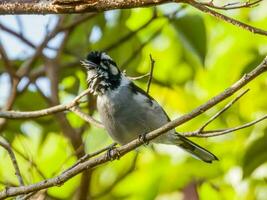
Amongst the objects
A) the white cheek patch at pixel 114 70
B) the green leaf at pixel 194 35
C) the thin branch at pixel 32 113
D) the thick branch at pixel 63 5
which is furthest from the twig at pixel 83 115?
the thick branch at pixel 63 5

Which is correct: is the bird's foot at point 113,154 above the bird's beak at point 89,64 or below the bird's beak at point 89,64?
below

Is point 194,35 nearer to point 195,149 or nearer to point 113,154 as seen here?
point 195,149

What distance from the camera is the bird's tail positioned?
8.97 feet

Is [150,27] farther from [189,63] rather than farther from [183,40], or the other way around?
[183,40]

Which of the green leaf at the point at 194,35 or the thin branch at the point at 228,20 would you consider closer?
the thin branch at the point at 228,20

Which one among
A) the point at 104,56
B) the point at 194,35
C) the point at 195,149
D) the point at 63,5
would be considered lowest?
the point at 63,5

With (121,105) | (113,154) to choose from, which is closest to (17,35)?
(121,105)

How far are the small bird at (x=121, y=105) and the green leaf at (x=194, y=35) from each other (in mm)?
304

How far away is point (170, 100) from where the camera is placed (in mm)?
3381

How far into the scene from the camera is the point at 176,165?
275cm

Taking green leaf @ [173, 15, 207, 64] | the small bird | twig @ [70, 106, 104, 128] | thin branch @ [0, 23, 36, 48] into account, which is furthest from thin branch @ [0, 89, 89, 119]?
thin branch @ [0, 23, 36, 48]

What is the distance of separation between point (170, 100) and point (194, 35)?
68cm

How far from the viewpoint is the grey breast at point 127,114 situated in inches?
113

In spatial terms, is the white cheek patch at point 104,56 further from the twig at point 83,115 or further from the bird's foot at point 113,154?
the bird's foot at point 113,154
